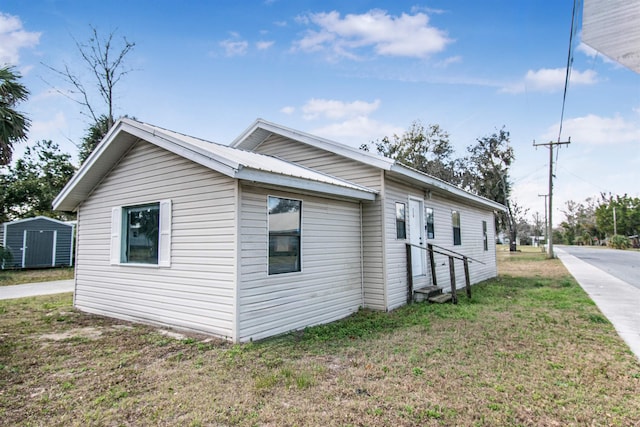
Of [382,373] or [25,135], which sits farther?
[25,135]

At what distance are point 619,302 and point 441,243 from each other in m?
4.03

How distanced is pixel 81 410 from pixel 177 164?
12.7 feet

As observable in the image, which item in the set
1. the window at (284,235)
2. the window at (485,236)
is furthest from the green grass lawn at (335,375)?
the window at (485,236)

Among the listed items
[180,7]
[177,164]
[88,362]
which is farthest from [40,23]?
[88,362]

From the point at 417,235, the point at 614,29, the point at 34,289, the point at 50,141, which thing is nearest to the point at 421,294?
the point at 417,235

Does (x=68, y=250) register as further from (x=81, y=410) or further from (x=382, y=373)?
(x=382, y=373)

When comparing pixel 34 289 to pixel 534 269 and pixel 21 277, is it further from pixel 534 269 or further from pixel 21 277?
pixel 534 269

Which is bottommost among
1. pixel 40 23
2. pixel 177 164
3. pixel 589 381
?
pixel 589 381

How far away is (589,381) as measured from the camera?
12.4 ft

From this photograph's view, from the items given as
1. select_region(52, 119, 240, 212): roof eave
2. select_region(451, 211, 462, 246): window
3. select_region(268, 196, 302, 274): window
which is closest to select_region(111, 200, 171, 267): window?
select_region(52, 119, 240, 212): roof eave

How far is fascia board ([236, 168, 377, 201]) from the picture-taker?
5.06 m

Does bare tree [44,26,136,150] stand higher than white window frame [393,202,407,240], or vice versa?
bare tree [44,26,136,150]

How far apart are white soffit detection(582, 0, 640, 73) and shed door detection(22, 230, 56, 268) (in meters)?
21.5

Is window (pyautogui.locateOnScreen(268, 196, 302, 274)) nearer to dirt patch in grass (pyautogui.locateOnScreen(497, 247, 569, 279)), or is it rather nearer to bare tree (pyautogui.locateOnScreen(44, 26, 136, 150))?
dirt patch in grass (pyautogui.locateOnScreen(497, 247, 569, 279))
